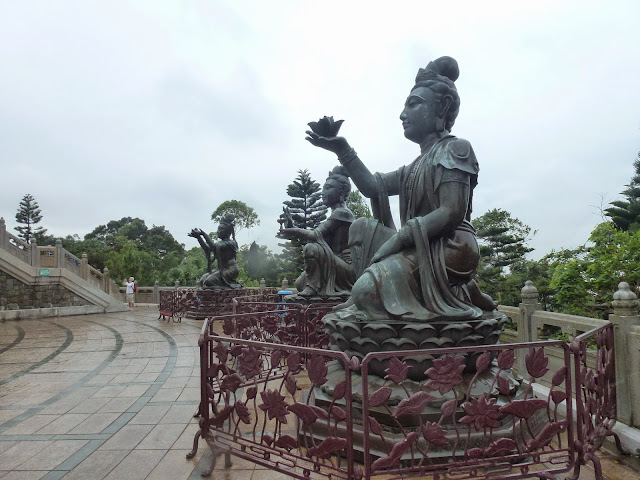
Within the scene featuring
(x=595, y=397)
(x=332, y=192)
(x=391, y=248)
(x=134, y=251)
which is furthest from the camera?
→ (x=134, y=251)

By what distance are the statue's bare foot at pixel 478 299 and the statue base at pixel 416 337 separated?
44cm

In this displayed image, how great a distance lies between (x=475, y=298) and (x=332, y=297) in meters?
3.78

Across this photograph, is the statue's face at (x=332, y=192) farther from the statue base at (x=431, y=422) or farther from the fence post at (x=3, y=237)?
the fence post at (x=3, y=237)

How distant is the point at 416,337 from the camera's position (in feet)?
9.68

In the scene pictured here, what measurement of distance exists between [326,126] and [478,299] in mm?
2163

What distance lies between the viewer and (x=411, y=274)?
10.6 ft

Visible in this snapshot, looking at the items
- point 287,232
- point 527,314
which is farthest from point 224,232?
point 527,314

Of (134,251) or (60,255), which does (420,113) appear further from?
(134,251)

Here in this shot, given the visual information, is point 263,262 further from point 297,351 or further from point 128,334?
point 297,351

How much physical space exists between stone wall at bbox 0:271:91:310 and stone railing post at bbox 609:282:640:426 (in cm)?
1772

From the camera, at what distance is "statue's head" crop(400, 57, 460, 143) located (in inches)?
141

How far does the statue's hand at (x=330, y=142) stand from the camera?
3.54 m

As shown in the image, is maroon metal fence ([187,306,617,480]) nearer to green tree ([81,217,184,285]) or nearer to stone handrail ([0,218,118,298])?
stone handrail ([0,218,118,298])

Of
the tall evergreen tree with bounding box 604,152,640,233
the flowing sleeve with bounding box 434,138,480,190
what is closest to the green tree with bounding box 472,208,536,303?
the tall evergreen tree with bounding box 604,152,640,233
